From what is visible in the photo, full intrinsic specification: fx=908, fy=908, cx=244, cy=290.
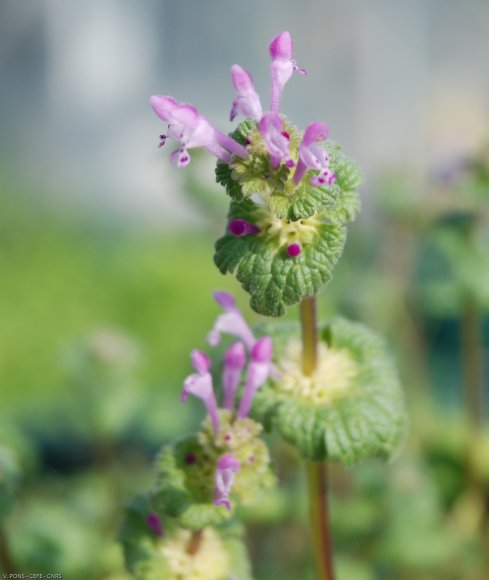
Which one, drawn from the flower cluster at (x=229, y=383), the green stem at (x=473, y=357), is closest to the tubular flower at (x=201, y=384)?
the flower cluster at (x=229, y=383)

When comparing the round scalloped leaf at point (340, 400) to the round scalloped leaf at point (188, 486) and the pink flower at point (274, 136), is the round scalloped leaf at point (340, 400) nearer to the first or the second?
the round scalloped leaf at point (188, 486)

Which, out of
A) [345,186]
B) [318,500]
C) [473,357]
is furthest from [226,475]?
[473,357]

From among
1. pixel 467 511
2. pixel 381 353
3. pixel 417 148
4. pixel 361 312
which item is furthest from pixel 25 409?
pixel 417 148

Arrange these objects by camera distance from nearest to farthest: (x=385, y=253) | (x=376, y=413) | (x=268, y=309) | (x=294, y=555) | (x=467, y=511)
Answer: (x=268, y=309)
(x=376, y=413)
(x=294, y=555)
(x=467, y=511)
(x=385, y=253)

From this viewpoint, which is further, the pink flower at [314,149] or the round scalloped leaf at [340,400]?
the round scalloped leaf at [340,400]

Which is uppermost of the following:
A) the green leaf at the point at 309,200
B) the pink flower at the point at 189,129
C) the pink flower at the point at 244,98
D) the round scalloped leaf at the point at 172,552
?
the pink flower at the point at 244,98

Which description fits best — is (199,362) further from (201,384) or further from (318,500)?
(318,500)

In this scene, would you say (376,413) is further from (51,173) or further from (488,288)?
(51,173)
